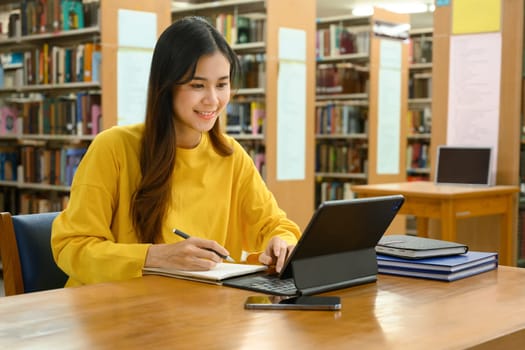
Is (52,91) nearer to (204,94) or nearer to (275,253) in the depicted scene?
(204,94)

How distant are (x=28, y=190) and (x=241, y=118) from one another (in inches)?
74.6

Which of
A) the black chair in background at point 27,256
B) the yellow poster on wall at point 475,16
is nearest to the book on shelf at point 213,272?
the black chair in background at point 27,256

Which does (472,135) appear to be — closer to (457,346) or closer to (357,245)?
(357,245)

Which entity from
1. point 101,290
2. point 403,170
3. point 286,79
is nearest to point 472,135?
point 286,79

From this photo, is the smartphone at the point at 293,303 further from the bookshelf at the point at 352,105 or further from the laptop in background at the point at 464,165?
the bookshelf at the point at 352,105

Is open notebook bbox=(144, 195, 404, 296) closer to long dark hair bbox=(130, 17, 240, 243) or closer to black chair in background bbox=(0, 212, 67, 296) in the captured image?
long dark hair bbox=(130, 17, 240, 243)

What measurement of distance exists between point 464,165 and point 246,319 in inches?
137

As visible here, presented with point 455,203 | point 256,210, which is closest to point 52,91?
point 455,203

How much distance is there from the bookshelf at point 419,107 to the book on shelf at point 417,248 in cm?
668

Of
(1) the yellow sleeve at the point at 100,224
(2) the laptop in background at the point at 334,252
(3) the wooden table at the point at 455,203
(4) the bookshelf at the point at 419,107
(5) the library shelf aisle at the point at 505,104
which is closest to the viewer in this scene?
(2) the laptop in background at the point at 334,252

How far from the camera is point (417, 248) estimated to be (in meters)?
1.79

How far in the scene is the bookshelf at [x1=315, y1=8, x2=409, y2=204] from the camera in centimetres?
733

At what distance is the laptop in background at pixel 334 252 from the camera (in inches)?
59.2

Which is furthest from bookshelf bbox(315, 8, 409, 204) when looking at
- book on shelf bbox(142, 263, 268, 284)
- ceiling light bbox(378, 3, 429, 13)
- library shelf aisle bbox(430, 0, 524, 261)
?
book on shelf bbox(142, 263, 268, 284)
